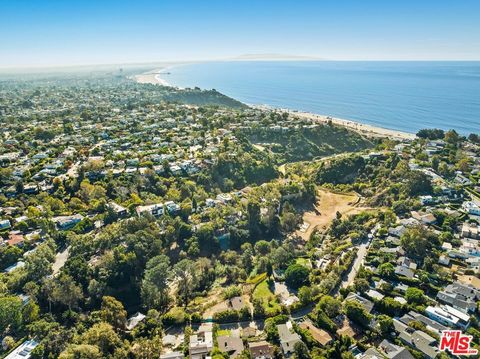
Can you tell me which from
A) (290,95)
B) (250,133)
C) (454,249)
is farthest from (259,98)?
(454,249)

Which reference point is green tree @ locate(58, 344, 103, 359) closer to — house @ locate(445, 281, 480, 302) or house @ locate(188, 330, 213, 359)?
house @ locate(188, 330, 213, 359)

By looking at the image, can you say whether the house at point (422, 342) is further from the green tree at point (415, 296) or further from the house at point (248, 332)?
the house at point (248, 332)

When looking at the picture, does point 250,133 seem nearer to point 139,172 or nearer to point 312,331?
point 139,172

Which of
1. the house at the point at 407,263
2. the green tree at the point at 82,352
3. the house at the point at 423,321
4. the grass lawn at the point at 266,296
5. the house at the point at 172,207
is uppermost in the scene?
the house at the point at 172,207

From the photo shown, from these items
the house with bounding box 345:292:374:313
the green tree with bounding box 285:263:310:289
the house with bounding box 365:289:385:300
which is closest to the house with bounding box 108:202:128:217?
the green tree with bounding box 285:263:310:289

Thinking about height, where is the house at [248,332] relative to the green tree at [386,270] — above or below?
below

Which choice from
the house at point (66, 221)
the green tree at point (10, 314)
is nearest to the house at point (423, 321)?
the green tree at point (10, 314)

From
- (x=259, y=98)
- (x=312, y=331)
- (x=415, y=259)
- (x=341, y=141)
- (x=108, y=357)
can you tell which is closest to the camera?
(x=108, y=357)
